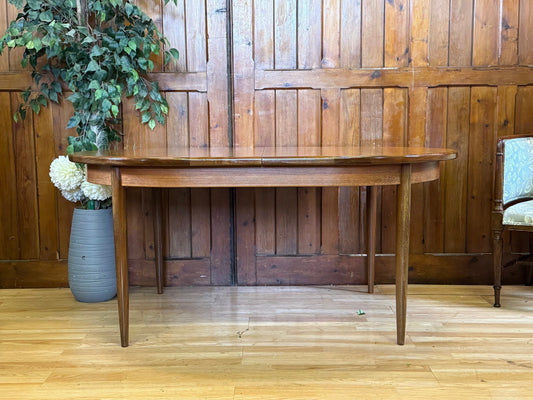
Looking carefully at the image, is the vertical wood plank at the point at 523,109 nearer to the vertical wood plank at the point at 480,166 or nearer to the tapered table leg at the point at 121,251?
the vertical wood plank at the point at 480,166

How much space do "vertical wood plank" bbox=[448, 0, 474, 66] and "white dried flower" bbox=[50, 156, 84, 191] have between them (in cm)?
203

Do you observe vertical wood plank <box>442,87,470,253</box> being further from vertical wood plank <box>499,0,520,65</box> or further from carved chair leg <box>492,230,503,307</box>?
carved chair leg <box>492,230,503,307</box>

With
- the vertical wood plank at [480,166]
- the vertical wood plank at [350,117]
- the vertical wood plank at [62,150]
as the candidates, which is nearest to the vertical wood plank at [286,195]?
the vertical wood plank at [350,117]

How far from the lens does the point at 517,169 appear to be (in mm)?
2607

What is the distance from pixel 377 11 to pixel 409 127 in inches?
→ 25.2

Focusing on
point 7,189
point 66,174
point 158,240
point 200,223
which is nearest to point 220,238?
point 200,223

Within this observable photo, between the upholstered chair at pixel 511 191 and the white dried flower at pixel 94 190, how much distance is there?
191 cm

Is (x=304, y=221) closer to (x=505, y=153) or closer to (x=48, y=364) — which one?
(x=505, y=153)

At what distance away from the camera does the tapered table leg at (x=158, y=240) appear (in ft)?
9.07

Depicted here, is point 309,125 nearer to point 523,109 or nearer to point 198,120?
point 198,120

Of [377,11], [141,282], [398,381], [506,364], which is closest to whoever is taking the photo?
[398,381]

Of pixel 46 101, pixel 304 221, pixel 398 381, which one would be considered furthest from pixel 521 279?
pixel 46 101

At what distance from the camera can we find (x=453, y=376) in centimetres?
184

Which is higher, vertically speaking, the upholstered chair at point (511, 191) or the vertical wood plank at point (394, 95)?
the vertical wood plank at point (394, 95)
